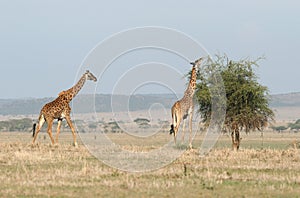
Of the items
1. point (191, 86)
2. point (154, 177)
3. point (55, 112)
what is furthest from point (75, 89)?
point (154, 177)

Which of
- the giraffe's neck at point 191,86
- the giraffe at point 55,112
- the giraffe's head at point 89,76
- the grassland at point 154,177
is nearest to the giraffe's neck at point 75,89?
the giraffe's head at point 89,76

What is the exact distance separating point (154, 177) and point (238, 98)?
603 inches

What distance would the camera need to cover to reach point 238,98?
103 feet

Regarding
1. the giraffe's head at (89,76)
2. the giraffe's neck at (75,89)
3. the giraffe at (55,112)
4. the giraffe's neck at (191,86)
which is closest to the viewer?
the giraffe at (55,112)

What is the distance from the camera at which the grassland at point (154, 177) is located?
14.2 metres

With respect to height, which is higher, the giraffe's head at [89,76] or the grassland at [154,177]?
the giraffe's head at [89,76]

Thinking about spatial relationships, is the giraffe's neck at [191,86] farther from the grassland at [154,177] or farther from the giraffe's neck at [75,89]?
the grassland at [154,177]

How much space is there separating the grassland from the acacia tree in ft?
26.1

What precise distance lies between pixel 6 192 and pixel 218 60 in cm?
2000

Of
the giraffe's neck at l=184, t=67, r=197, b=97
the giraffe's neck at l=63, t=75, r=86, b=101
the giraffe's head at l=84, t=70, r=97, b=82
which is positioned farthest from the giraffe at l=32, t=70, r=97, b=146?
the giraffe's neck at l=184, t=67, r=197, b=97

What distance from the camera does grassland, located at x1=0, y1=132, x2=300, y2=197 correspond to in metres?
14.2

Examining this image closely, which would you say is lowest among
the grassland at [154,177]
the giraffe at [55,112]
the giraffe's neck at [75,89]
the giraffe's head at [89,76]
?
the grassland at [154,177]

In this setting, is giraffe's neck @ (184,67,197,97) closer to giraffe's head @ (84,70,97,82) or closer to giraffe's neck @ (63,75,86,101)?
giraffe's head @ (84,70,97,82)

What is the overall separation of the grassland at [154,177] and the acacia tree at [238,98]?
795 cm
